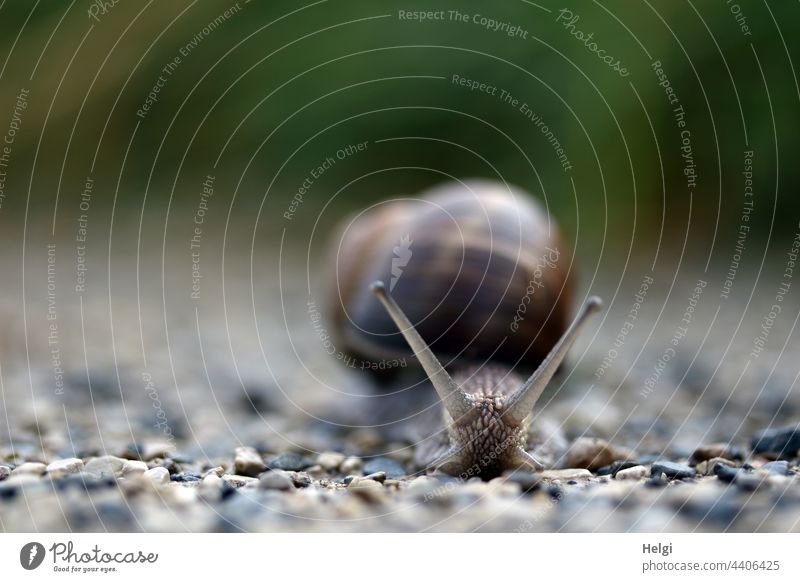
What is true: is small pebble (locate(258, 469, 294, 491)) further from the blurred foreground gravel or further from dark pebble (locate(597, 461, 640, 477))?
dark pebble (locate(597, 461, 640, 477))

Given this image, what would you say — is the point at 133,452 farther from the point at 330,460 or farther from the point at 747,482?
the point at 747,482

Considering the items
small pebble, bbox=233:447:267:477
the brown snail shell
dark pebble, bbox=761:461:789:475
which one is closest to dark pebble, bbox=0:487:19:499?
small pebble, bbox=233:447:267:477

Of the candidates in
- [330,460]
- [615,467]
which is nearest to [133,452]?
[330,460]

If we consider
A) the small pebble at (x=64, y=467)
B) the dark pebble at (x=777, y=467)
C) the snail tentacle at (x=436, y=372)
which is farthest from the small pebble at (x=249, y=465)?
the dark pebble at (x=777, y=467)

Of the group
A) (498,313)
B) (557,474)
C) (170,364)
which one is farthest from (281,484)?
(170,364)

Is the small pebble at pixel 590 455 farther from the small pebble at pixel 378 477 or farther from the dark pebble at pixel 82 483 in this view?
the dark pebble at pixel 82 483

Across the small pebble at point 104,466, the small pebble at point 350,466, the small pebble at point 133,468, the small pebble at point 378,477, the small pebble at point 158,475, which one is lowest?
the small pebble at point 350,466
